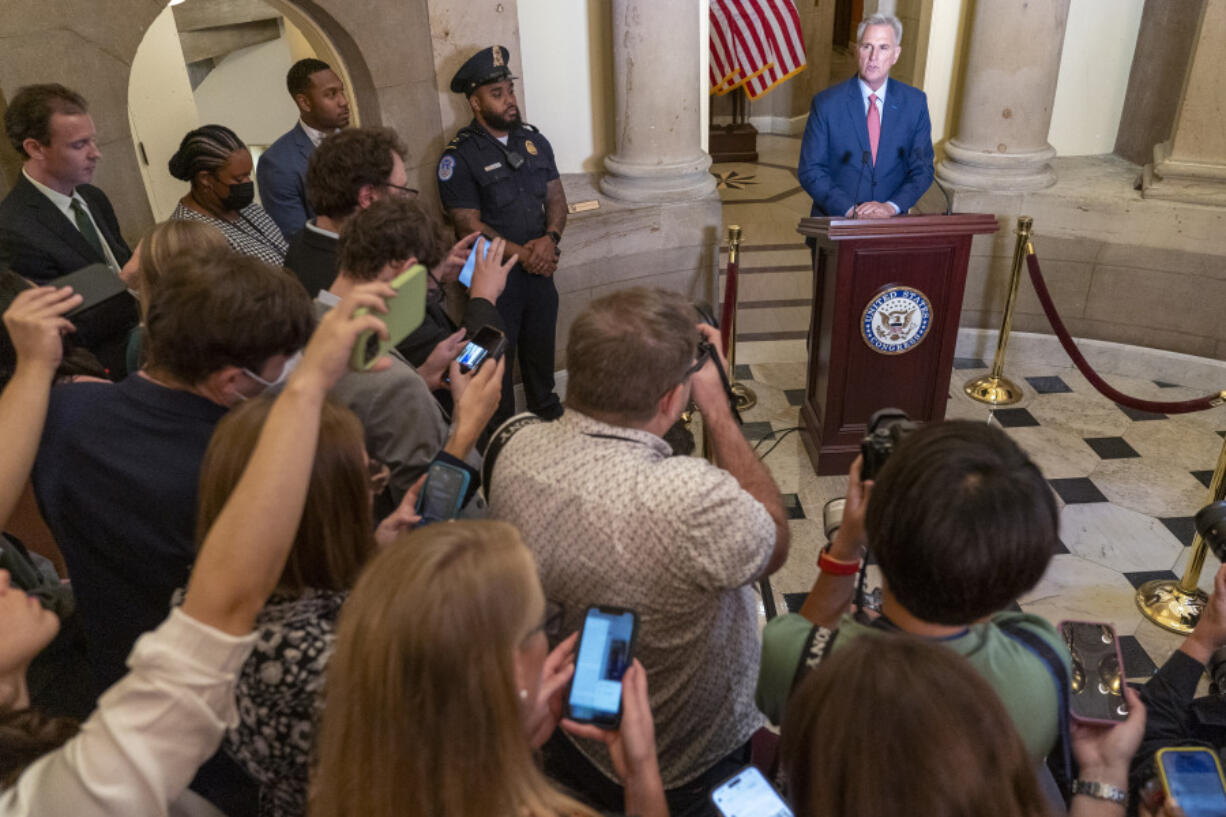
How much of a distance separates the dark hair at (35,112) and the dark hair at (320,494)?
7.50 ft

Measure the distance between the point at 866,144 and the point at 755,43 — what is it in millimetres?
4259

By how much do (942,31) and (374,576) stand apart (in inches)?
217

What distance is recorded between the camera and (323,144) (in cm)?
290

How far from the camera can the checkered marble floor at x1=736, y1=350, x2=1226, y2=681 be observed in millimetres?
3559

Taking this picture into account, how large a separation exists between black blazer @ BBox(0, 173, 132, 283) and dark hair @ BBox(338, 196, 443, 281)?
4.20ft

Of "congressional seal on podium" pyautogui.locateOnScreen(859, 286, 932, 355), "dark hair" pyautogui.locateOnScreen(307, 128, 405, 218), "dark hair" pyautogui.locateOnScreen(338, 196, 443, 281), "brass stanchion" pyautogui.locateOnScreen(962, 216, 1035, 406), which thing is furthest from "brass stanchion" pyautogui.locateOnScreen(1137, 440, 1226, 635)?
"dark hair" pyautogui.locateOnScreen(307, 128, 405, 218)

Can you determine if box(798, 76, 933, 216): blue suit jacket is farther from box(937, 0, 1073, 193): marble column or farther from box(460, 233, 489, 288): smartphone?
box(460, 233, 489, 288): smartphone

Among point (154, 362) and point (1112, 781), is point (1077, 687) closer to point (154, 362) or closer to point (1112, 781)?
point (1112, 781)

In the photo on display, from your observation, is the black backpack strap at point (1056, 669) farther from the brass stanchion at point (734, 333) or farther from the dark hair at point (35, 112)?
the dark hair at point (35, 112)

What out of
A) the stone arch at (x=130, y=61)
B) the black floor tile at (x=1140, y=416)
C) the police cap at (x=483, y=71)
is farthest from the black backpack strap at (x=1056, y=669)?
the black floor tile at (x=1140, y=416)

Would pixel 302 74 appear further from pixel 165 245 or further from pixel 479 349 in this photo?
pixel 479 349

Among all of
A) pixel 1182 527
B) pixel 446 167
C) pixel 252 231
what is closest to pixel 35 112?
pixel 252 231

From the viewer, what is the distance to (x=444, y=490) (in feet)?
6.33

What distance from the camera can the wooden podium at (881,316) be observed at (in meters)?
3.88
